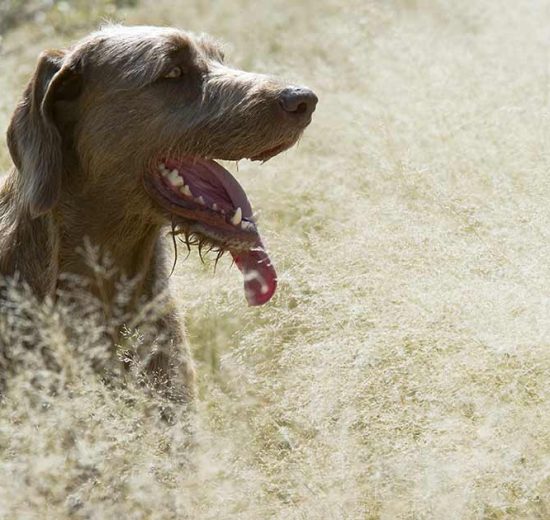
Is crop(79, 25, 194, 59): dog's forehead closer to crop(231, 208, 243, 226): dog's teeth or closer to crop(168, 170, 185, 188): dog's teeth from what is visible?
crop(168, 170, 185, 188): dog's teeth

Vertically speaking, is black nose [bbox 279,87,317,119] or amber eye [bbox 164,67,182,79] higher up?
black nose [bbox 279,87,317,119]

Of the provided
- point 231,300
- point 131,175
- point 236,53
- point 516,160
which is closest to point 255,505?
point 131,175

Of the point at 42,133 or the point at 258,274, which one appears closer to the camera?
the point at 42,133

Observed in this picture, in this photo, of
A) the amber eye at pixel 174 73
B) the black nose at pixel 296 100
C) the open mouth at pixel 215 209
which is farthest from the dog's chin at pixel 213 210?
the amber eye at pixel 174 73

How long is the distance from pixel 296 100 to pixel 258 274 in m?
0.63

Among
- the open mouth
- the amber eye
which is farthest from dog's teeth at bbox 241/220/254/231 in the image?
the amber eye

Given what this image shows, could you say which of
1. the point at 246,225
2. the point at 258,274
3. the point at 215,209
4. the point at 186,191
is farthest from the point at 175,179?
the point at 258,274

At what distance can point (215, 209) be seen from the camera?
3.77 meters

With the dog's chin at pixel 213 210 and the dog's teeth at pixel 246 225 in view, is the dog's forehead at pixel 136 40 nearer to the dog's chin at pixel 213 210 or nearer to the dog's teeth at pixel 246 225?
the dog's chin at pixel 213 210

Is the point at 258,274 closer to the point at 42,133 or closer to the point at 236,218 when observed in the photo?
the point at 236,218

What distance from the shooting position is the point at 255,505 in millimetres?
3104

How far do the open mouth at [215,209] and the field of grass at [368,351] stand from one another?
9.7 inches

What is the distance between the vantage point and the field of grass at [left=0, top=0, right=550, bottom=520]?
3080 mm

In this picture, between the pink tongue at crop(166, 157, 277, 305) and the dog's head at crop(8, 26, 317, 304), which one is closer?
the dog's head at crop(8, 26, 317, 304)
